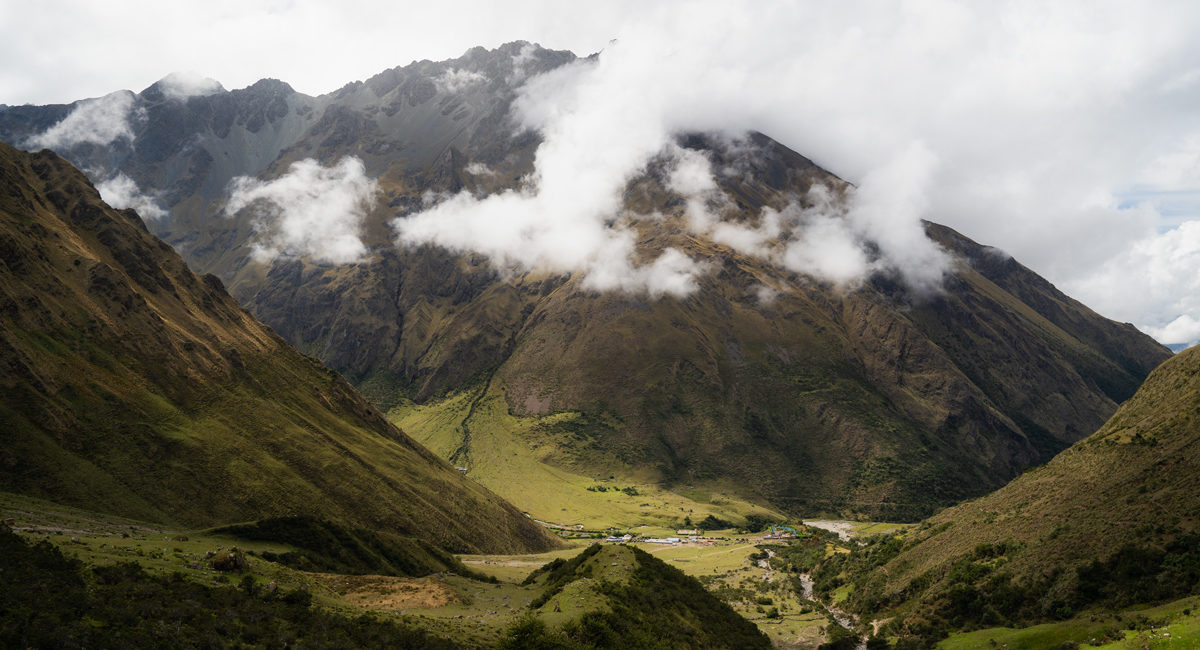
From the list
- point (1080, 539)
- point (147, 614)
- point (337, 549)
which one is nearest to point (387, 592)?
point (337, 549)

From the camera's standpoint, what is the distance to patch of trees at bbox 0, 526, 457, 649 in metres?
34.1

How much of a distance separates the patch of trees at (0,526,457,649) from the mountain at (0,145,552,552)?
156 feet

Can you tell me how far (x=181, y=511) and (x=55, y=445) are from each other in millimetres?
17609

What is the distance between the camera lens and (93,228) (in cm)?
13438

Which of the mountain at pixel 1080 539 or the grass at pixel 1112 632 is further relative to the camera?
the mountain at pixel 1080 539

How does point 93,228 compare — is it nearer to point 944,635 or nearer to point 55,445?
point 55,445

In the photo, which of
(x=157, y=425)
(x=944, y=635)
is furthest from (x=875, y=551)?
(x=157, y=425)

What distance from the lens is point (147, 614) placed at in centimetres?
3912

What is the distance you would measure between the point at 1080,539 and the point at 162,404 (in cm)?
13400

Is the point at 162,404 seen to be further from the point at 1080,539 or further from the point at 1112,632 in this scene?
the point at 1080,539

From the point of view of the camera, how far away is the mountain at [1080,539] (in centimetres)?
7019

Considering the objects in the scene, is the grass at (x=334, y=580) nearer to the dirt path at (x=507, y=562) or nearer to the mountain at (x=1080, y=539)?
the dirt path at (x=507, y=562)

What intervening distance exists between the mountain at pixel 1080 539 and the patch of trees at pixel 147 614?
68521 millimetres

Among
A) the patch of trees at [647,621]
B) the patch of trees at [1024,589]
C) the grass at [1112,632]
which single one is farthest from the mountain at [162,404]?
the grass at [1112,632]
